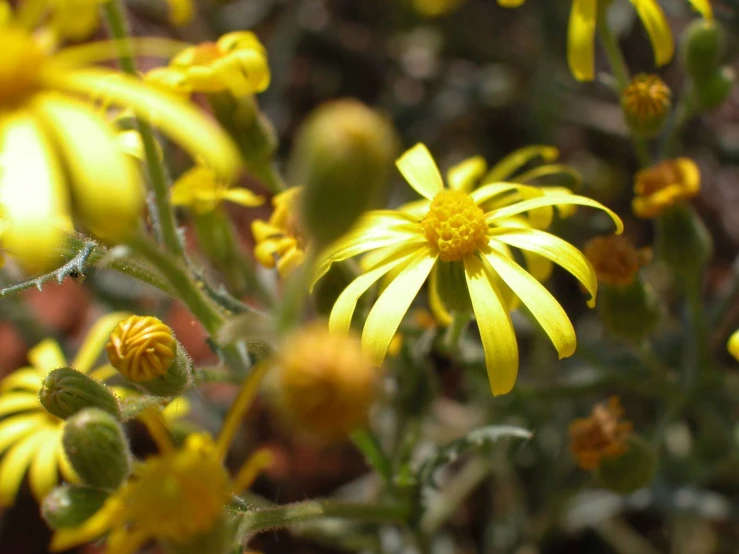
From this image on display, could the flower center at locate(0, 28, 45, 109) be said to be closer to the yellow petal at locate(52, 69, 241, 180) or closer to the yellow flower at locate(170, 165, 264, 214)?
the yellow petal at locate(52, 69, 241, 180)

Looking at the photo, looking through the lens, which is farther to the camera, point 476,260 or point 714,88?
point 714,88

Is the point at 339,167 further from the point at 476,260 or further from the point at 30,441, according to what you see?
the point at 30,441

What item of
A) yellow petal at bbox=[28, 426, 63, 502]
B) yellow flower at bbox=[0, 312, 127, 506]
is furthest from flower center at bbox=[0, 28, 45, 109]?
yellow petal at bbox=[28, 426, 63, 502]

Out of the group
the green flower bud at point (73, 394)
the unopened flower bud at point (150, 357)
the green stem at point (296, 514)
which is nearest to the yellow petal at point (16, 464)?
the green flower bud at point (73, 394)

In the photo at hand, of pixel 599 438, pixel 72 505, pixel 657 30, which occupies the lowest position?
pixel 599 438

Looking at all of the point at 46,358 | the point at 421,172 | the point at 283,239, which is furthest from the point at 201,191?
the point at 46,358

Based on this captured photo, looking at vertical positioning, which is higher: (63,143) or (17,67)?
(17,67)

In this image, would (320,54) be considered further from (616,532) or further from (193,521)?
(193,521)
